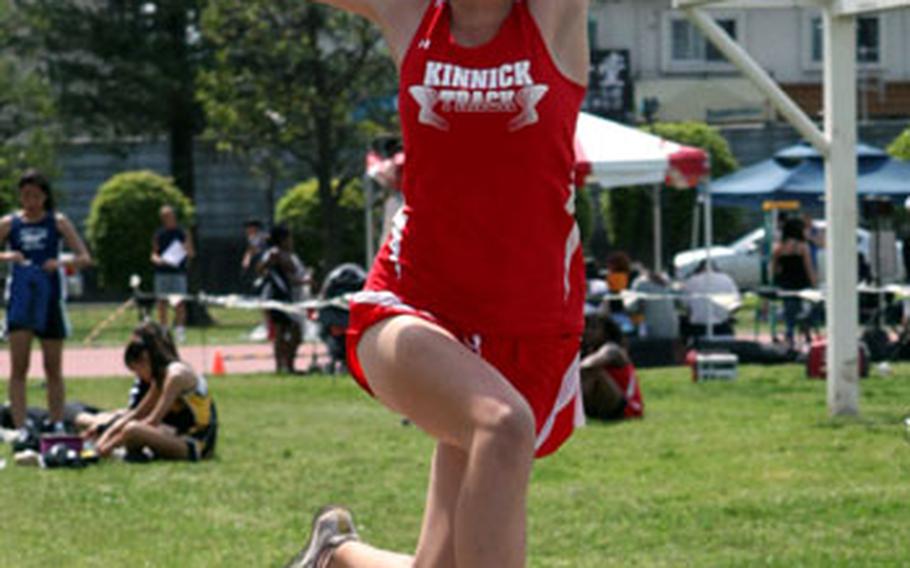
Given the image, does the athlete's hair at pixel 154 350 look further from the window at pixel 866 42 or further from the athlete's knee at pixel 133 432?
the window at pixel 866 42

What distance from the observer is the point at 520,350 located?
16.5ft

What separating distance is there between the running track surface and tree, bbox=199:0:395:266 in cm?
645

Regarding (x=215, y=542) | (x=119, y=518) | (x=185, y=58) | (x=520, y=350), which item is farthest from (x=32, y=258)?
(x=185, y=58)

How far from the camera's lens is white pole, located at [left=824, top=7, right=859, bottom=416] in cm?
1300

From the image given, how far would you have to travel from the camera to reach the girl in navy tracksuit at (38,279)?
47.5ft

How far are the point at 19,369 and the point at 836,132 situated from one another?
615cm

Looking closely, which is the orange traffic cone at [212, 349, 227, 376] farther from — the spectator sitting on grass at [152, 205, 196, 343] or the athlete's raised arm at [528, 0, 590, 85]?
the athlete's raised arm at [528, 0, 590, 85]

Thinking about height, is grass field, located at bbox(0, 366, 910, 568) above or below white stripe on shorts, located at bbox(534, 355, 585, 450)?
below

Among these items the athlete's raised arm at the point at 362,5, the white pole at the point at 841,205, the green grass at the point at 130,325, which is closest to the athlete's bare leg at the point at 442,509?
the athlete's raised arm at the point at 362,5

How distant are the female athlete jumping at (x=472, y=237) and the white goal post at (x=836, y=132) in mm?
7944

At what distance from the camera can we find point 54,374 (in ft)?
47.6

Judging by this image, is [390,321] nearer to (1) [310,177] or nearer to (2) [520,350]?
(2) [520,350]

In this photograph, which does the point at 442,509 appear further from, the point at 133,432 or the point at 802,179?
the point at 802,179

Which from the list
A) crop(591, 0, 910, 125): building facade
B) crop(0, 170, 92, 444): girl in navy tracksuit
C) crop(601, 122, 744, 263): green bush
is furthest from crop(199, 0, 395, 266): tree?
crop(0, 170, 92, 444): girl in navy tracksuit
